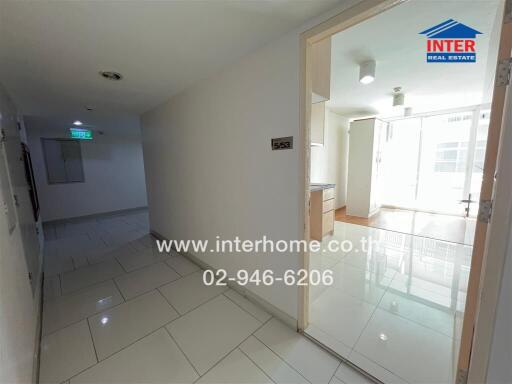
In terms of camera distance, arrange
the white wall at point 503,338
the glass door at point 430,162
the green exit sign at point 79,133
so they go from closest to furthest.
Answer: the white wall at point 503,338 < the green exit sign at point 79,133 < the glass door at point 430,162

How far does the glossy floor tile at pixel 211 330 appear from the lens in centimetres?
148

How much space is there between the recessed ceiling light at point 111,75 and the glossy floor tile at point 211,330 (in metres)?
2.50

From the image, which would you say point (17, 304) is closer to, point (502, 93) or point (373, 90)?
point (502, 93)

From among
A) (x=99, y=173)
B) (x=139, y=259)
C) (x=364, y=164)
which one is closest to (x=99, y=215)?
(x=99, y=173)

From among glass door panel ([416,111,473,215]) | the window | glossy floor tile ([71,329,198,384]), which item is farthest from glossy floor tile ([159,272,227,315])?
glass door panel ([416,111,473,215])

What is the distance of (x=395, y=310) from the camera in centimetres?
184

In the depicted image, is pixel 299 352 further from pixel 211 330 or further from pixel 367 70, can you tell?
pixel 367 70

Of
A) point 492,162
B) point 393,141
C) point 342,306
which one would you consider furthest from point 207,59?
point 393,141

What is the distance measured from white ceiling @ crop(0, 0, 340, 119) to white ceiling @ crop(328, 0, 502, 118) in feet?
3.37

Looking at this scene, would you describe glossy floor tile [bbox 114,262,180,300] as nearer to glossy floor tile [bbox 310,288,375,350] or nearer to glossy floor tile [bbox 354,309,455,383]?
glossy floor tile [bbox 310,288,375,350]

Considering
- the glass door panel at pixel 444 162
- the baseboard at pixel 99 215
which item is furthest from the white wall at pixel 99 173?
the glass door panel at pixel 444 162

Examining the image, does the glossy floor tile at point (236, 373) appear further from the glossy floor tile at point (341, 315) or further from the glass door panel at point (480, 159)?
the glass door panel at point (480, 159)

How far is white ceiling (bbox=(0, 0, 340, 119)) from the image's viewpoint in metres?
1.17

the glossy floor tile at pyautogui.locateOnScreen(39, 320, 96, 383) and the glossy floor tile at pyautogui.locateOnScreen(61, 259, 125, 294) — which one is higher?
the glossy floor tile at pyautogui.locateOnScreen(61, 259, 125, 294)
